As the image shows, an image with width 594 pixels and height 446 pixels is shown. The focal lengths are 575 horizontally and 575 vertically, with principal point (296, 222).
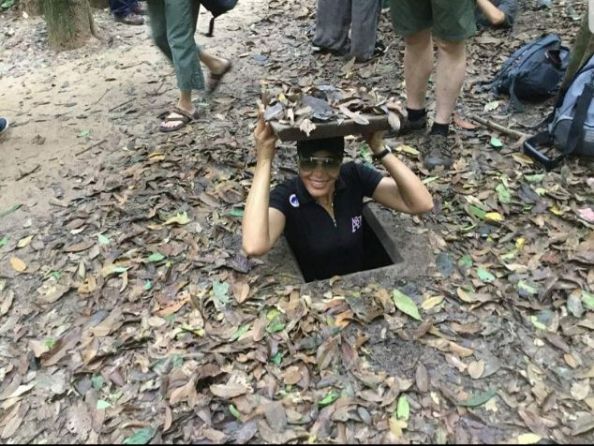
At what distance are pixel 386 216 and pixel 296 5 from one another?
526 cm

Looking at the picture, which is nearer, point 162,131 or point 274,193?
point 274,193

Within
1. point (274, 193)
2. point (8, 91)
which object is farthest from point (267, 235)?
point (8, 91)

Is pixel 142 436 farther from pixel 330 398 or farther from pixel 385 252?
pixel 385 252

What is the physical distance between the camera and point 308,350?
291 centimetres

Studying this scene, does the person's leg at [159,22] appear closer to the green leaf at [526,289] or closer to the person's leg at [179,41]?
the person's leg at [179,41]

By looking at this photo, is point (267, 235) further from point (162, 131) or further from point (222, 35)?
point (222, 35)

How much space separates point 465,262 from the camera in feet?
11.4

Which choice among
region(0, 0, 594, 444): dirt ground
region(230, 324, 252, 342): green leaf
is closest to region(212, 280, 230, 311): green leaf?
region(0, 0, 594, 444): dirt ground

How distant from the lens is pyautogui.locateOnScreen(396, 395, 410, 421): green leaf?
2.58 meters

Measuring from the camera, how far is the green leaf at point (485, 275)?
131 inches

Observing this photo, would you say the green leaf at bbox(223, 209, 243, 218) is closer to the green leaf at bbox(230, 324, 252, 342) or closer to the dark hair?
the dark hair

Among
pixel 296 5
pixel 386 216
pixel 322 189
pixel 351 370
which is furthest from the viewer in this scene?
pixel 296 5

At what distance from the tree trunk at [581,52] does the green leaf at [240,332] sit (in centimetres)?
331

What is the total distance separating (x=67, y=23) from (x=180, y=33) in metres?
3.04
